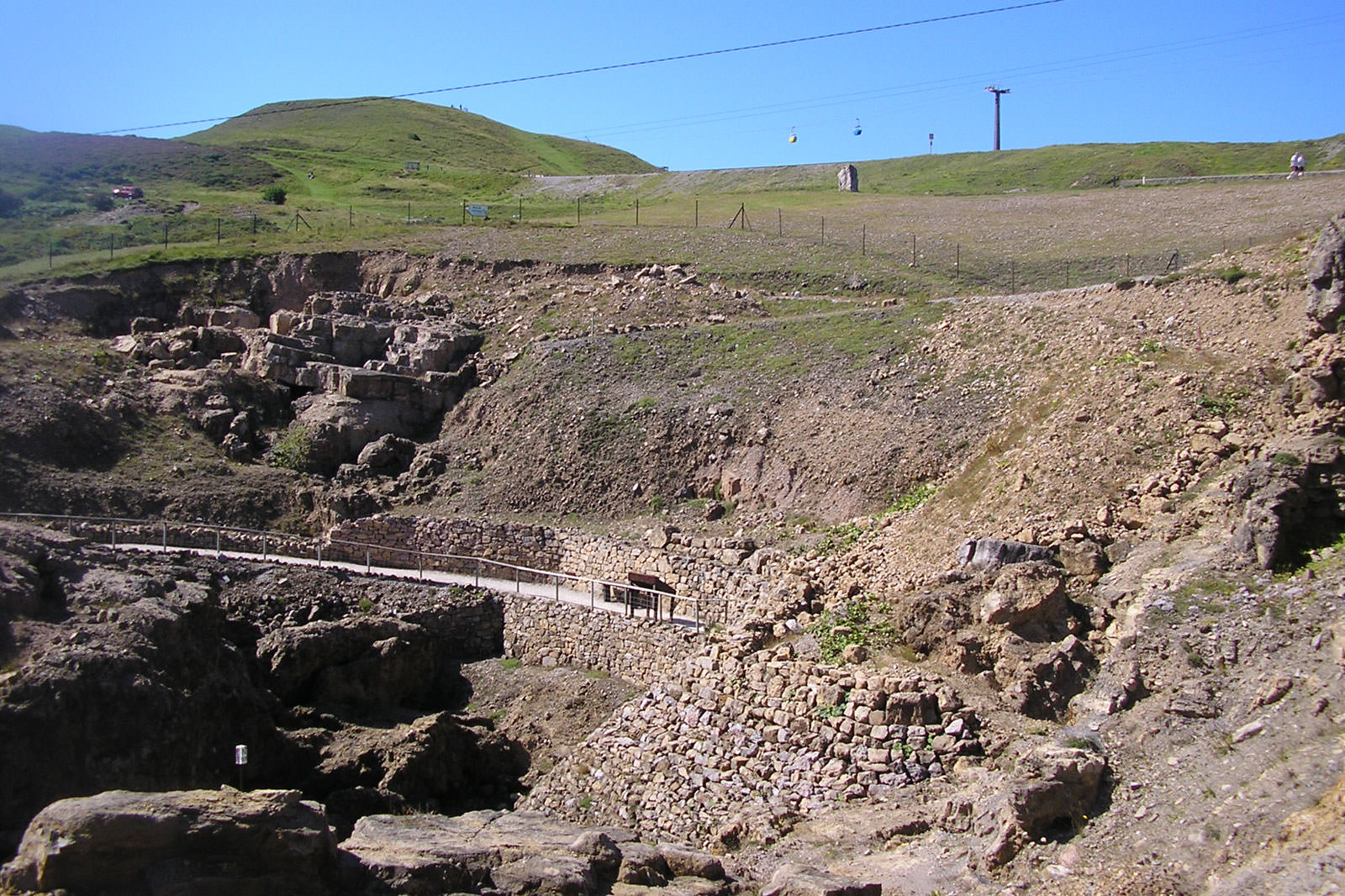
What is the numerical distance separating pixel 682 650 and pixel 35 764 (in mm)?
10608

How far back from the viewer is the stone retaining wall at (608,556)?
2217 cm

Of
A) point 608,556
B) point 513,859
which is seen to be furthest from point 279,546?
point 513,859

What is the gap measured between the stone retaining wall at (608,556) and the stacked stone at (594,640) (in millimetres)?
1285

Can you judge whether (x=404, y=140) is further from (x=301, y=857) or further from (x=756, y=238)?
(x=301, y=857)

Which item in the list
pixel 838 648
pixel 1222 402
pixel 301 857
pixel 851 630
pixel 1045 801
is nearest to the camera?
pixel 301 857

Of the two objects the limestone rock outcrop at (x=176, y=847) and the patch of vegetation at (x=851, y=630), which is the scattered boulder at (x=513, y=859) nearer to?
the limestone rock outcrop at (x=176, y=847)

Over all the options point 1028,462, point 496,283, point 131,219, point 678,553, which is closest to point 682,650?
point 678,553

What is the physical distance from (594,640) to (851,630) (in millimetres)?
6743

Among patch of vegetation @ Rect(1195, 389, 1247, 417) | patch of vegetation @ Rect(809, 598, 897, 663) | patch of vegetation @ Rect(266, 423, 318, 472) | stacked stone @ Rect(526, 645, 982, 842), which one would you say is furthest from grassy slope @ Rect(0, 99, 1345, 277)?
stacked stone @ Rect(526, 645, 982, 842)

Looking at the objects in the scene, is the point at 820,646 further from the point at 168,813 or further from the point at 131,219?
the point at 131,219

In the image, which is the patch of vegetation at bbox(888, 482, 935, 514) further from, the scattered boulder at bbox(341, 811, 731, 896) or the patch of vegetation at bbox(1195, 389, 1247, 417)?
the scattered boulder at bbox(341, 811, 731, 896)

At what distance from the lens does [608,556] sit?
26.3 m

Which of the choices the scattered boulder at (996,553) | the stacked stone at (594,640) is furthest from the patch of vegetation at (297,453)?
the scattered boulder at (996,553)

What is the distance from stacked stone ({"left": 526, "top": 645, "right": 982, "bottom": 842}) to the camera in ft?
50.9
